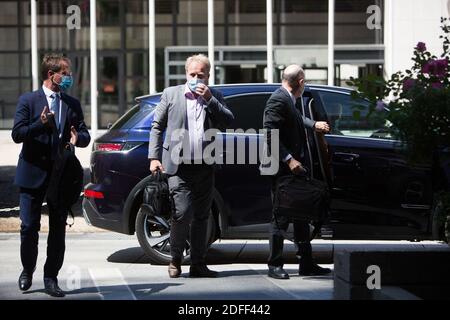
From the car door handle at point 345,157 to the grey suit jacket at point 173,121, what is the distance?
118cm

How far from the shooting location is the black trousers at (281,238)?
27.3 feet

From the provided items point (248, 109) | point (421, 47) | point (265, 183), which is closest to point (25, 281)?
point (265, 183)

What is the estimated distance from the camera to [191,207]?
328 inches

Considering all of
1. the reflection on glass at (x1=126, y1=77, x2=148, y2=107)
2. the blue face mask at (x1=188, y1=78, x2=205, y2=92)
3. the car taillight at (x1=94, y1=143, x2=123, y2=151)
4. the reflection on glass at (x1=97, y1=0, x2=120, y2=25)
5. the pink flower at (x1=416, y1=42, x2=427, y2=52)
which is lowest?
the car taillight at (x1=94, y1=143, x2=123, y2=151)

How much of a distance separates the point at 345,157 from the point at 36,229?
9.74 ft

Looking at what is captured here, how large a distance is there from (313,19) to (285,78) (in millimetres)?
23319

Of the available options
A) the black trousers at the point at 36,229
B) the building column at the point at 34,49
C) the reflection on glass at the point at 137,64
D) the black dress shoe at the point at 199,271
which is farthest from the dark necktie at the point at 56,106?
the reflection on glass at the point at 137,64

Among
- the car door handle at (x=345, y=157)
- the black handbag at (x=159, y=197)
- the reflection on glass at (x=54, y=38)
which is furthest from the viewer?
the reflection on glass at (x=54, y=38)

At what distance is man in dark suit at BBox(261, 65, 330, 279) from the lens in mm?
8250

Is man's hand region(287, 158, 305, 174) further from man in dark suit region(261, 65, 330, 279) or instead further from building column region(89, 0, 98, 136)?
building column region(89, 0, 98, 136)

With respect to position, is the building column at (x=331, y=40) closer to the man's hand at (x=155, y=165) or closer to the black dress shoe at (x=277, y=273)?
the black dress shoe at (x=277, y=273)

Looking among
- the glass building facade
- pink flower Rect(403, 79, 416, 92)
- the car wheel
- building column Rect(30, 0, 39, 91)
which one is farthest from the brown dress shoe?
building column Rect(30, 0, 39, 91)

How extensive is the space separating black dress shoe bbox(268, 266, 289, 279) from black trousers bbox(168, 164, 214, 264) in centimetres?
60

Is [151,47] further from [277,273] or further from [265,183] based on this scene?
[277,273]
